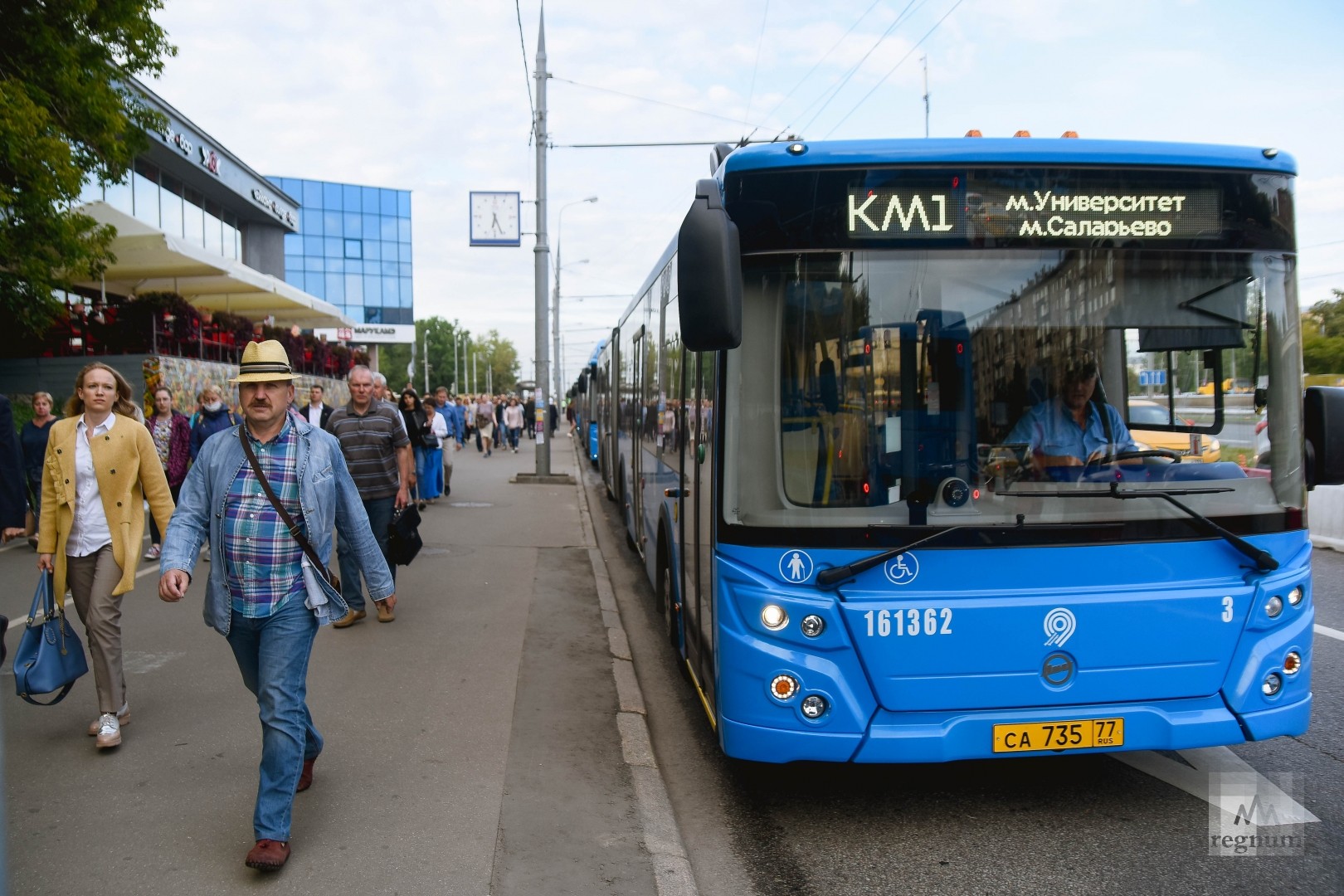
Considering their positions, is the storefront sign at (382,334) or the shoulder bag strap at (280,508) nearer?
the shoulder bag strap at (280,508)

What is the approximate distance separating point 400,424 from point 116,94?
7.40 meters

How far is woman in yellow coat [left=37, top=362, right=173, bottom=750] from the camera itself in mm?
5219

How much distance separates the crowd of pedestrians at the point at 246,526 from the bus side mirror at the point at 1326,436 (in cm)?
399

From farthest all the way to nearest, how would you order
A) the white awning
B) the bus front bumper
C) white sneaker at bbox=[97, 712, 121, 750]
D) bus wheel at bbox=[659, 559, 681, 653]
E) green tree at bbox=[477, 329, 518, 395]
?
1. green tree at bbox=[477, 329, 518, 395]
2. the white awning
3. bus wheel at bbox=[659, 559, 681, 653]
4. white sneaker at bbox=[97, 712, 121, 750]
5. the bus front bumper

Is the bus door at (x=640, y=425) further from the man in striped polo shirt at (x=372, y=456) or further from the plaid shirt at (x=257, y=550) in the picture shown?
the plaid shirt at (x=257, y=550)

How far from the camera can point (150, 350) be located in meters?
18.5

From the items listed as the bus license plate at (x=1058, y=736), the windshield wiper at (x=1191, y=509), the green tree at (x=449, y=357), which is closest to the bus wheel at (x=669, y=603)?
the bus license plate at (x=1058, y=736)

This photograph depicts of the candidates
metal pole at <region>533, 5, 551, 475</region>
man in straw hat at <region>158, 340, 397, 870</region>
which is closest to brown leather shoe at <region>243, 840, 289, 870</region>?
man in straw hat at <region>158, 340, 397, 870</region>

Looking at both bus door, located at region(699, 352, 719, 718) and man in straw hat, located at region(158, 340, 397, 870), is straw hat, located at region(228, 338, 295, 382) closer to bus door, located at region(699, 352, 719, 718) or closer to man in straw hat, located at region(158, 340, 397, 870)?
man in straw hat, located at region(158, 340, 397, 870)

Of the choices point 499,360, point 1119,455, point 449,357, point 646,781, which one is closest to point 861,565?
point 1119,455

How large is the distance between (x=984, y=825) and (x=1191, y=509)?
1.57 metres

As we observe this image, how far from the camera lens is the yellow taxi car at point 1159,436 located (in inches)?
176

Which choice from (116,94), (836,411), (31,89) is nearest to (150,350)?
(116,94)

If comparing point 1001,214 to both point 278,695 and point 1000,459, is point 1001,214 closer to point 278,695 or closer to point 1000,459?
point 1000,459
